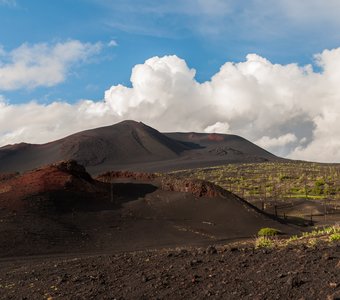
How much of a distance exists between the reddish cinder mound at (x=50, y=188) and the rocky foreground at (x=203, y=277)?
80.1ft

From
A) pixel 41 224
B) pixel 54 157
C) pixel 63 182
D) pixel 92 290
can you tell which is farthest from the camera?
pixel 54 157

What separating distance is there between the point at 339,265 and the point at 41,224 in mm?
25735

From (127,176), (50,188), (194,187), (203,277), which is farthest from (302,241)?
(127,176)

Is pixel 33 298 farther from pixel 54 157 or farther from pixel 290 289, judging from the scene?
pixel 54 157

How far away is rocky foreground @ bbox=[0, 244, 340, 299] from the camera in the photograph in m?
7.73

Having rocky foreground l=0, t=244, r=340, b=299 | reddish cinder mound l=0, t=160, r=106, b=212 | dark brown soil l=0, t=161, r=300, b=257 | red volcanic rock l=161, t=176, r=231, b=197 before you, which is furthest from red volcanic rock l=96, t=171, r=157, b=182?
rocky foreground l=0, t=244, r=340, b=299

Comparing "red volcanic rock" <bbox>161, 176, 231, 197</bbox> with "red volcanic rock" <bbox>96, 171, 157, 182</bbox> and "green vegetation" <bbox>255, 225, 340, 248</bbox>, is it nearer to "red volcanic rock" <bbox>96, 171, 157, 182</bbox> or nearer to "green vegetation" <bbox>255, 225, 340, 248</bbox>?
"red volcanic rock" <bbox>96, 171, 157, 182</bbox>

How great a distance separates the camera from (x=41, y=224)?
3112 centimetres

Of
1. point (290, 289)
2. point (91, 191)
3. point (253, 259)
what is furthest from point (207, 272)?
point (91, 191)

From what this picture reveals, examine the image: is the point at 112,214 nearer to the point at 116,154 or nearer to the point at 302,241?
the point at 302,241

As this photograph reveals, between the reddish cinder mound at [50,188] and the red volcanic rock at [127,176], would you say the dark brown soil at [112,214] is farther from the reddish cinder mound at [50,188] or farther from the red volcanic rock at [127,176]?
the red volcanic rock at [127,176]

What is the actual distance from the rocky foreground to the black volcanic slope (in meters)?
123

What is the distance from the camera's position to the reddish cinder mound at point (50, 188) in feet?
117

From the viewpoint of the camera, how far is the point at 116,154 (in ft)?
549
